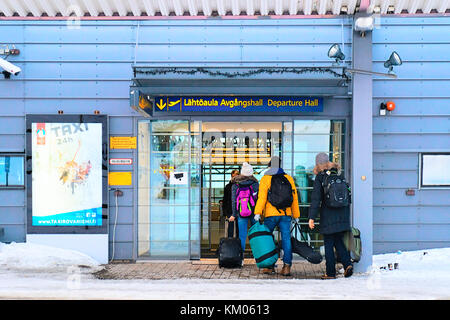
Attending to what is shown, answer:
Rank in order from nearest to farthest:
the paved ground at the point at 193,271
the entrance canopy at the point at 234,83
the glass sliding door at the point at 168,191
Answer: the paved ground at the point at 193,271 < the entrance canopy at the point at 234,83 < the glass sliding door at the point at 168,191

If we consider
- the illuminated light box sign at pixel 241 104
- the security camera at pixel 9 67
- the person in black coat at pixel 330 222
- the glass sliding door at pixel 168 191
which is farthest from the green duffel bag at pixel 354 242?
the security camera at pixel 9 67

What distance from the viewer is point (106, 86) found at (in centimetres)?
927

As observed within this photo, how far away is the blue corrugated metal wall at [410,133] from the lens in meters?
9.22

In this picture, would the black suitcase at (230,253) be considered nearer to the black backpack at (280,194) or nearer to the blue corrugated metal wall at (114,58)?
the black backpack at (280,194)

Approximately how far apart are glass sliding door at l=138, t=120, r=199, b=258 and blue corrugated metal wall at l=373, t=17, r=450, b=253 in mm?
3227

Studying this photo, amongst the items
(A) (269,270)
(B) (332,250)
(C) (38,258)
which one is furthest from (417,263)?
(C) (38,258)

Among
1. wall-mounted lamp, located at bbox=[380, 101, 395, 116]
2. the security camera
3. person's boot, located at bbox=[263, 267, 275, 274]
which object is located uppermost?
the security camera

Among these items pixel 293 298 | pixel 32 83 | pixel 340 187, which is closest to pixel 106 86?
pixel 32 83

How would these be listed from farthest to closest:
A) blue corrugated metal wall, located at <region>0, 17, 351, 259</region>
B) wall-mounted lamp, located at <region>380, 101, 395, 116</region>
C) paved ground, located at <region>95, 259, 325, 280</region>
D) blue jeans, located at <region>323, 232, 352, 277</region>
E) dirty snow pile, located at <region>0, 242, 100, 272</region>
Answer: blue corrugated metal wall, located at <region>0, 17, 351, 259</region> → wall-mounted lamp, located at <region>380, 101, 395, 116</region> → dirty snow pile, located at <region>0, 242, 100, 272</region> → paved ground, located at <region>95, 259, 325, 280</region> → blue jeans, located at <region>323, 232, 352, 277</region>

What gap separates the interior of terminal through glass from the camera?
934cm

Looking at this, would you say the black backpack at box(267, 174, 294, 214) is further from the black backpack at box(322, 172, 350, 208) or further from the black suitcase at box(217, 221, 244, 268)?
the black suitcase at box(217, 221, 244, 268)

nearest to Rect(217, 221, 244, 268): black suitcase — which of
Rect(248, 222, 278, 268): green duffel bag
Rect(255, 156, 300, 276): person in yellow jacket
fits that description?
Rect(248, 222, 278, 268): green duffel bag

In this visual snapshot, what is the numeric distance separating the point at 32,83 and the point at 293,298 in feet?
19.6

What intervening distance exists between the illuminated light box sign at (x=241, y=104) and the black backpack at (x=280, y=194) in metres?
1.50
